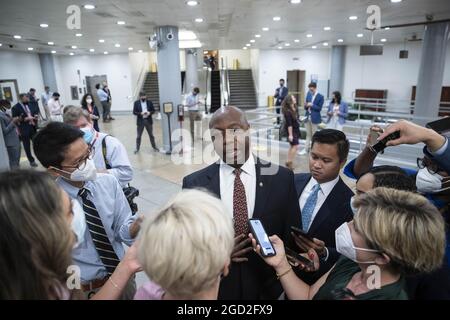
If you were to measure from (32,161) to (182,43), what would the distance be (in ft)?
32.1

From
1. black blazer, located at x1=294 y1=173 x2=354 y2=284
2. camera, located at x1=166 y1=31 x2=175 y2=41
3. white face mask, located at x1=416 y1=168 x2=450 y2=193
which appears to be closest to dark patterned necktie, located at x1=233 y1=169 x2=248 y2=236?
black blazer, located at x1=294 y1=173 x2=354 y2=284

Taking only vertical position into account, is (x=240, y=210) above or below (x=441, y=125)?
below

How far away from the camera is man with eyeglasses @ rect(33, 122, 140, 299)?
1.66 meters

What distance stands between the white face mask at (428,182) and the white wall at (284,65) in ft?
61.5

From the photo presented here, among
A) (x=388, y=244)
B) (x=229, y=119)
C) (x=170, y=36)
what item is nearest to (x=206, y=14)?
(x=170, y=36)

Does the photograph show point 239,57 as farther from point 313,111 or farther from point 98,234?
point 98,234

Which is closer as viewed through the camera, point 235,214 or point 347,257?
point 347,257

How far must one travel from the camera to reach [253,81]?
812 inches

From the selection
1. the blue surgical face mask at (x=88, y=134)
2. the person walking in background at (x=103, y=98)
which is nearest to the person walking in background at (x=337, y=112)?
the blue surgical face mask at (x=88, y=134)

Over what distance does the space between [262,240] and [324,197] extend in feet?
2.72

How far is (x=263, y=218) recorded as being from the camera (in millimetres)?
1691

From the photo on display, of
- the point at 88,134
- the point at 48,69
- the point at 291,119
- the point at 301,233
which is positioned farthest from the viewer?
the point at 48,69
